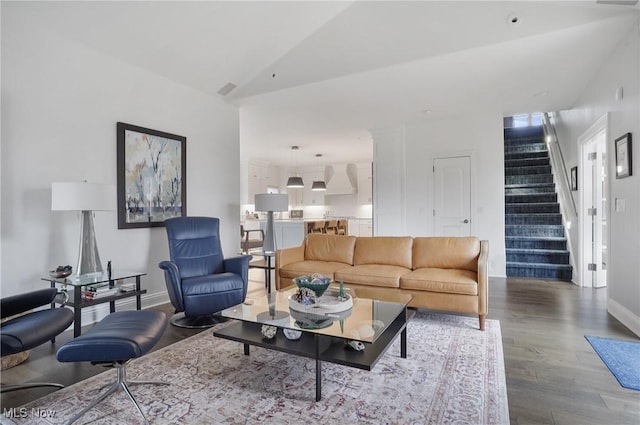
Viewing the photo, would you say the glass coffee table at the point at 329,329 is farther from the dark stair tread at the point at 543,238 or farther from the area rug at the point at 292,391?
the dark stair tread at the point at 543,238

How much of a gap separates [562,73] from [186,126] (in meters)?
4.69

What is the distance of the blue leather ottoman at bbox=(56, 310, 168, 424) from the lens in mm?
1651

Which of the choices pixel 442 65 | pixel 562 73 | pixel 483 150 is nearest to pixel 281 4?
pixel 442 65

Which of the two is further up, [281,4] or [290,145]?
[281,4]

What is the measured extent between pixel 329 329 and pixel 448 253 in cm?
205

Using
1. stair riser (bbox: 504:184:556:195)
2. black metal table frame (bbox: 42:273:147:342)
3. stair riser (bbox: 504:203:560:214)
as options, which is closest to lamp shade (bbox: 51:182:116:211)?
black metal table frame (bbox: 42:273:147:342)

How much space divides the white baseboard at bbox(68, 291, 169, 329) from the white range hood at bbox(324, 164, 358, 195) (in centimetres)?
679

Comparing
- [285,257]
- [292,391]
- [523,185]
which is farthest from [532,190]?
[292,391]

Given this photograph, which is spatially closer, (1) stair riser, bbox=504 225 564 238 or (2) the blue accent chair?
(2) the blue accent chair

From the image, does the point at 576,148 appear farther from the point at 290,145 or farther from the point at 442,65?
the point at 290,145

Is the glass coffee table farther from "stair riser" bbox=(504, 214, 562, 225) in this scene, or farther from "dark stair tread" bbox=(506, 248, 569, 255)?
"stair riser" bbox=(504, 214, 562, 225)

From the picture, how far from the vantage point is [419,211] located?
20.0 feet

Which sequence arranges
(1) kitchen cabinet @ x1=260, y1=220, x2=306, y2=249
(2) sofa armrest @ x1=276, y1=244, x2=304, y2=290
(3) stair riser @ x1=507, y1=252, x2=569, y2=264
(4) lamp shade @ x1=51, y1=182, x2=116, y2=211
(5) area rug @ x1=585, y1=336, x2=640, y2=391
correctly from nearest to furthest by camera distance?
(5) area rug @ x1=585, y1=336, x2=640, y2=391, (4) lamp shade @ x1=51, y1=182, x2=116, y2=211, (2) sofa armrest @ x1=276, y1=244, x2=304, y2=290, (3) stair riser @ x1=507, y1=252, x2=569, y2=264, (1) kitchen cabinet @ x1=260, y1=220, x2=306, y2=249

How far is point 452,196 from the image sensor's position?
5.80 m
